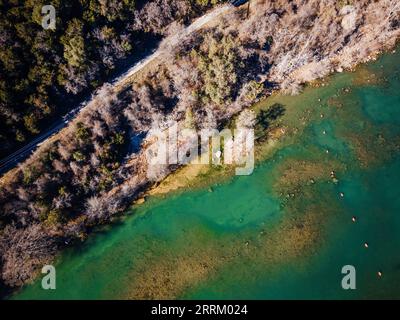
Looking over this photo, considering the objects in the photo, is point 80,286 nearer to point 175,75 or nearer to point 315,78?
point 175,75

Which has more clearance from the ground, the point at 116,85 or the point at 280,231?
the point at 116,85

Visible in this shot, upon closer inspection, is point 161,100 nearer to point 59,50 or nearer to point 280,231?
point 59,50

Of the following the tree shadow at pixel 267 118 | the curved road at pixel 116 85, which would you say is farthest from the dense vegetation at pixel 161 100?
Answer: the curved road at pixel 116 85

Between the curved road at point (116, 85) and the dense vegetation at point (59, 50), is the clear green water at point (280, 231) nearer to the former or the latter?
the curved road at point (116, 85)

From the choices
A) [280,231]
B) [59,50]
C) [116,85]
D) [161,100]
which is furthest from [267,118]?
[59,50]

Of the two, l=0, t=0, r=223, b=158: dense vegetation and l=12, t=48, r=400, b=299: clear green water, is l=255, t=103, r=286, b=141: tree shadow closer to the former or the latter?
l=12, t=48, r=400, b=299: clear green water

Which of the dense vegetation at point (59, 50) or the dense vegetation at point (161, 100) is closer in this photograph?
the dense vegetation at point (59, 50)
